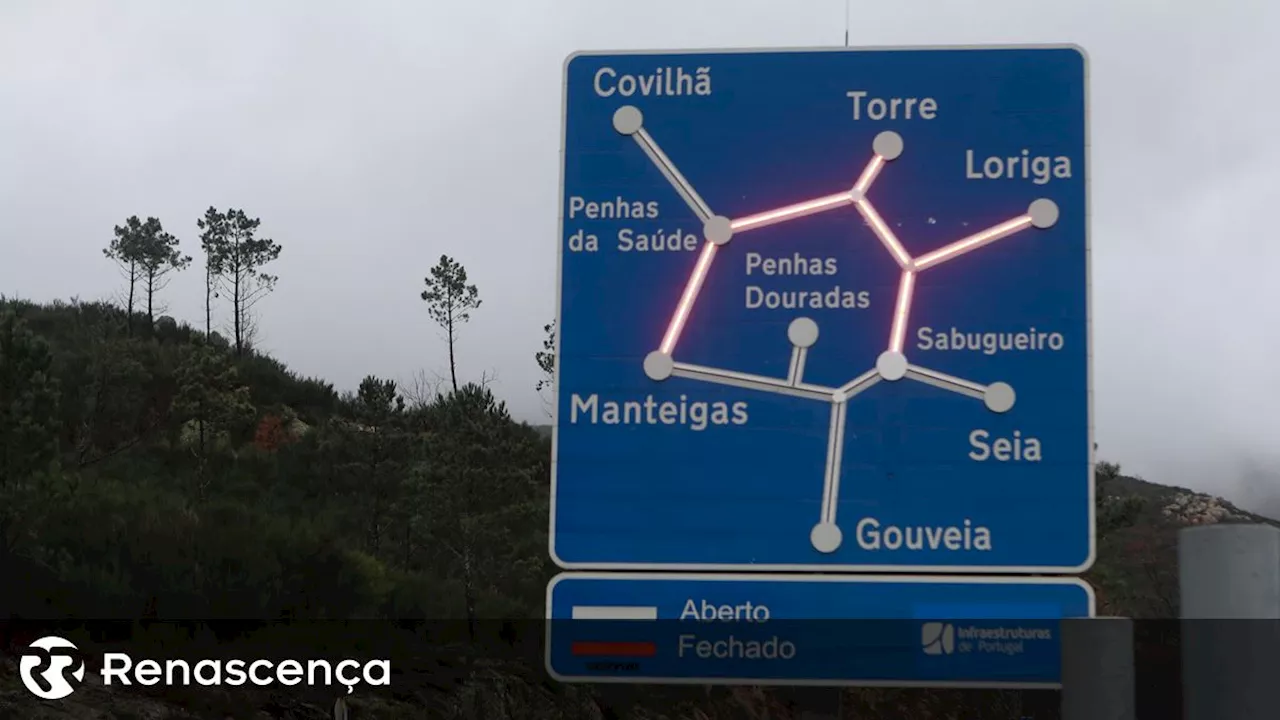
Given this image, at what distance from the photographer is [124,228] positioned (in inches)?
2344

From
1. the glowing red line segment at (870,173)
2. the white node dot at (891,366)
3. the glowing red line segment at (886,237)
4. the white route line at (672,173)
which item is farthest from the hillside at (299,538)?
the white route line at (672,173)

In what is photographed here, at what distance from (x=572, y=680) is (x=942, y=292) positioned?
235 cm

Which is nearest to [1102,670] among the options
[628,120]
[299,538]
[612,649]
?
[612,649]

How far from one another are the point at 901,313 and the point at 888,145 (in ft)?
2.60

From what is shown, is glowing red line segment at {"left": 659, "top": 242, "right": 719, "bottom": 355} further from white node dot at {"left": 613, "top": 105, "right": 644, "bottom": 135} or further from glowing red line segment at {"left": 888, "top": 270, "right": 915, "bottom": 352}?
glowing red line segment at {"left": 888, "top": 270, "right": 915, "bottom": 352}

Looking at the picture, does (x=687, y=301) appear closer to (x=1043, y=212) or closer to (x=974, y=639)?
(x=1043, y=212)

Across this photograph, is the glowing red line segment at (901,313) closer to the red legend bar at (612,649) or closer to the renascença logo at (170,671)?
the red legend bar at (612,649)

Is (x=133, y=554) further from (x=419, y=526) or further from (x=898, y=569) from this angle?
(x=898, y=569)

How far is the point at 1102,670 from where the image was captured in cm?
287

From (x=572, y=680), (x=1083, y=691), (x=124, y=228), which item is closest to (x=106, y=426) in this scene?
(x=124, y=228)

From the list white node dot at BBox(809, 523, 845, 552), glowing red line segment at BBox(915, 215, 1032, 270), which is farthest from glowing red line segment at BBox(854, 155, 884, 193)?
white node dot at BBox(809, 523, 845, 552)

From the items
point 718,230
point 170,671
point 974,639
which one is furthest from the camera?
point 170,671

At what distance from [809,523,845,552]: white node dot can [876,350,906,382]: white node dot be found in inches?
27.3

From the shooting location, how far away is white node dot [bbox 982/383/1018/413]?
586cm
